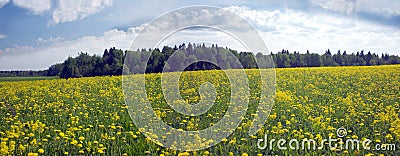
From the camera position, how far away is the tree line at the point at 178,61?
42.6ft

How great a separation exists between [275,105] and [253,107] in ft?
2.55

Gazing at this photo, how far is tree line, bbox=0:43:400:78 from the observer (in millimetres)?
12977

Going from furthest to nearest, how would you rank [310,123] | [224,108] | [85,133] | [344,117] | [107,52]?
[107,52]
[224,108]
[344,117]
[310,123]
[85,133]

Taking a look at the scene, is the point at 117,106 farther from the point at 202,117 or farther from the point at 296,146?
the point at 296,146

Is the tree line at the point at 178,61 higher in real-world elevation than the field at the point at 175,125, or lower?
higher

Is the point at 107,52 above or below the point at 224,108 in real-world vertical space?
above

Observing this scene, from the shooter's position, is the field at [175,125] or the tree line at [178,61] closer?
the field at [175,125]

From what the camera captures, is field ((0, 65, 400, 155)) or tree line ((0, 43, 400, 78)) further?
tree line ((0, 43, 400, 78))

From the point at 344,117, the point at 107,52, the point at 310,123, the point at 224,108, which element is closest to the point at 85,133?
the point at 224,108

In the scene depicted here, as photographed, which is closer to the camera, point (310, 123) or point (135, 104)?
point (310, 123)

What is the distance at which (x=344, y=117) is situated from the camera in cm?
962

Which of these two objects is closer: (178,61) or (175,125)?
(175,125)

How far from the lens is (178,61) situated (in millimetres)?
14508

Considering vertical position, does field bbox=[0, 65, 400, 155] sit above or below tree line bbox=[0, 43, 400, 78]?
below
